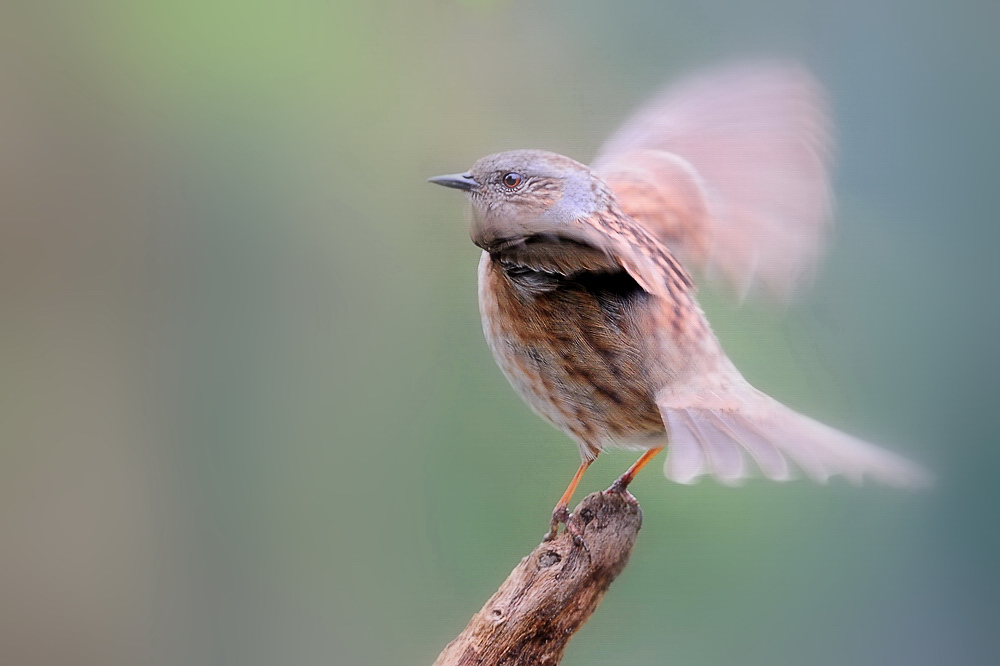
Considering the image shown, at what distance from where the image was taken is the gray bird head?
624 millimetres

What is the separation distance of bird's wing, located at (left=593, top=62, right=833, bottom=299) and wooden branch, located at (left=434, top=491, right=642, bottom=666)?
310 millimetres

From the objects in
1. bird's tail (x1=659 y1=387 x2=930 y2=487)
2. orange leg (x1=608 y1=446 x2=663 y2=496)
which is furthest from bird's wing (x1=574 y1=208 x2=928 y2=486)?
orange leg (x1=608 y1=446 x2=663 y2=496)

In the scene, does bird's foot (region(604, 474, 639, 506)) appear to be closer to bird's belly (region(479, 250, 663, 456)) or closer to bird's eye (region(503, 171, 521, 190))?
bird's belly (region(479, 250, 663, 456))

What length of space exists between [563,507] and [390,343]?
13.3 inches

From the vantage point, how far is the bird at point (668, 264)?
0.62 m

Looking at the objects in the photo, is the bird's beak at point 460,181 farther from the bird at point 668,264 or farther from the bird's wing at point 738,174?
the bird's wing at point 738,174

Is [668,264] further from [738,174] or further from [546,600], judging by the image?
[546,600]

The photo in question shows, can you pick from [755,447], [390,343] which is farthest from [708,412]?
[390,343]

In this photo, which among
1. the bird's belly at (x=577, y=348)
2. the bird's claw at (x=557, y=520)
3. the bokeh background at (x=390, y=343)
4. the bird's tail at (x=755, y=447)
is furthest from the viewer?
the bokeh background at (x=390, y=343)

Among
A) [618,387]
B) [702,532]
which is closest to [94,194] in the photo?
[618,387]

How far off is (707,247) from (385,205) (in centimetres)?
41

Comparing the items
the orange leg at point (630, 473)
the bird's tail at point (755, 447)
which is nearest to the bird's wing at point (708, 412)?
the bird's tail at point (755, 447)

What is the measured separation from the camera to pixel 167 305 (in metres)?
1.07

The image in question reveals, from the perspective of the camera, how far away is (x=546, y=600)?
74cm
